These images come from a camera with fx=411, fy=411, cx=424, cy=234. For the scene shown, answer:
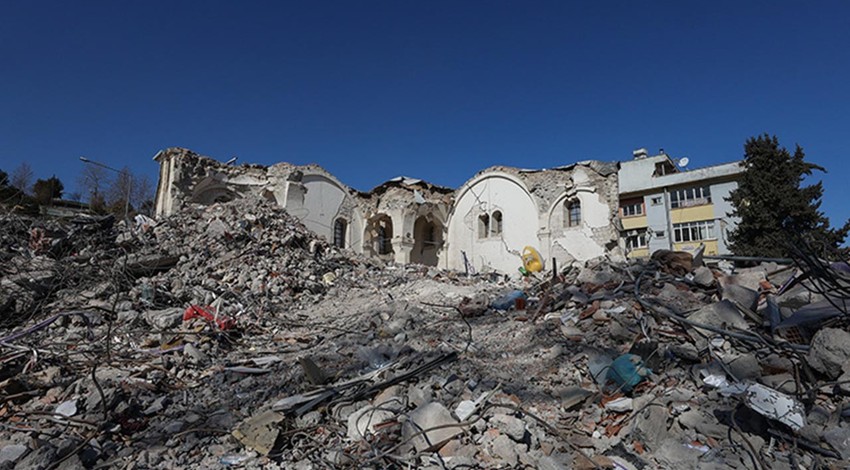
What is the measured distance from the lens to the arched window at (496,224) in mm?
18062

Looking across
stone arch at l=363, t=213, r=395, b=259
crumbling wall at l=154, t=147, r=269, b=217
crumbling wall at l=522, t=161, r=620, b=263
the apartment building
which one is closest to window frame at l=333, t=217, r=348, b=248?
stone arch at l=363, t=213, r=395, b=259

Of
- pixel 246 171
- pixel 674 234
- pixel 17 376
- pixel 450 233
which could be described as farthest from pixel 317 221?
pixel 674 234

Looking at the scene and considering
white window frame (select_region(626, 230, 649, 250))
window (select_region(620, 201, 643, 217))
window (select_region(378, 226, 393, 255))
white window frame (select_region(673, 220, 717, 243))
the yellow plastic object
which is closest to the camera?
the yellow plastic object

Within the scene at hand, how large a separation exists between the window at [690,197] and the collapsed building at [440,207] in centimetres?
846

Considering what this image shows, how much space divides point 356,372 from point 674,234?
22.3 meters

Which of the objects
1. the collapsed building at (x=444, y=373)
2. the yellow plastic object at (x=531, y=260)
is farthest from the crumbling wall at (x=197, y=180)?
the yellow plastic object at (x=531, y=260)

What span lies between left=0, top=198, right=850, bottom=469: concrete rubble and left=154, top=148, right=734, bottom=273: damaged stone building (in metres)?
10.0

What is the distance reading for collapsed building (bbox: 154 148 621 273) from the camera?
15.4 meters

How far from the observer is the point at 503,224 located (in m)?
17.8

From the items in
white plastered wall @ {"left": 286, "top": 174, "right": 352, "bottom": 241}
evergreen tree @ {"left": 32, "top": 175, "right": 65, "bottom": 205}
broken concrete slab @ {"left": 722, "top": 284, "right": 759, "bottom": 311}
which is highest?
evergreen tree @ {"left": 32, "top": 175, "right": 65, "bottom": 205}

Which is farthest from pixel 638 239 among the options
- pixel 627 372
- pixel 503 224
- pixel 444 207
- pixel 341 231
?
pixel 627 372

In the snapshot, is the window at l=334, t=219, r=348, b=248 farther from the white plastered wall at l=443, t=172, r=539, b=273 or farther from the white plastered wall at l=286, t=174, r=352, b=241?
the white plastered wall at l=443, t=172, r=539, b=273

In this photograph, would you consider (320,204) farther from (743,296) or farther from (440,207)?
(743,296)

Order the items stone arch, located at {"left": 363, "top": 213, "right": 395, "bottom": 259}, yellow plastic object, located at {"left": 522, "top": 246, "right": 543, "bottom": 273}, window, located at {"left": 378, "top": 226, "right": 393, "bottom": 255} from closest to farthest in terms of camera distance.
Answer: yellow plastic object, located at {"left": 522, "top": 246, "right": 543, "bottom": 273} < stone arch, located at {"left": 363, "top": 213, "right": 395, "bottom": 259} < window, located at {"left": 378, "top": 226, "right": 393, "bottom": 255}
